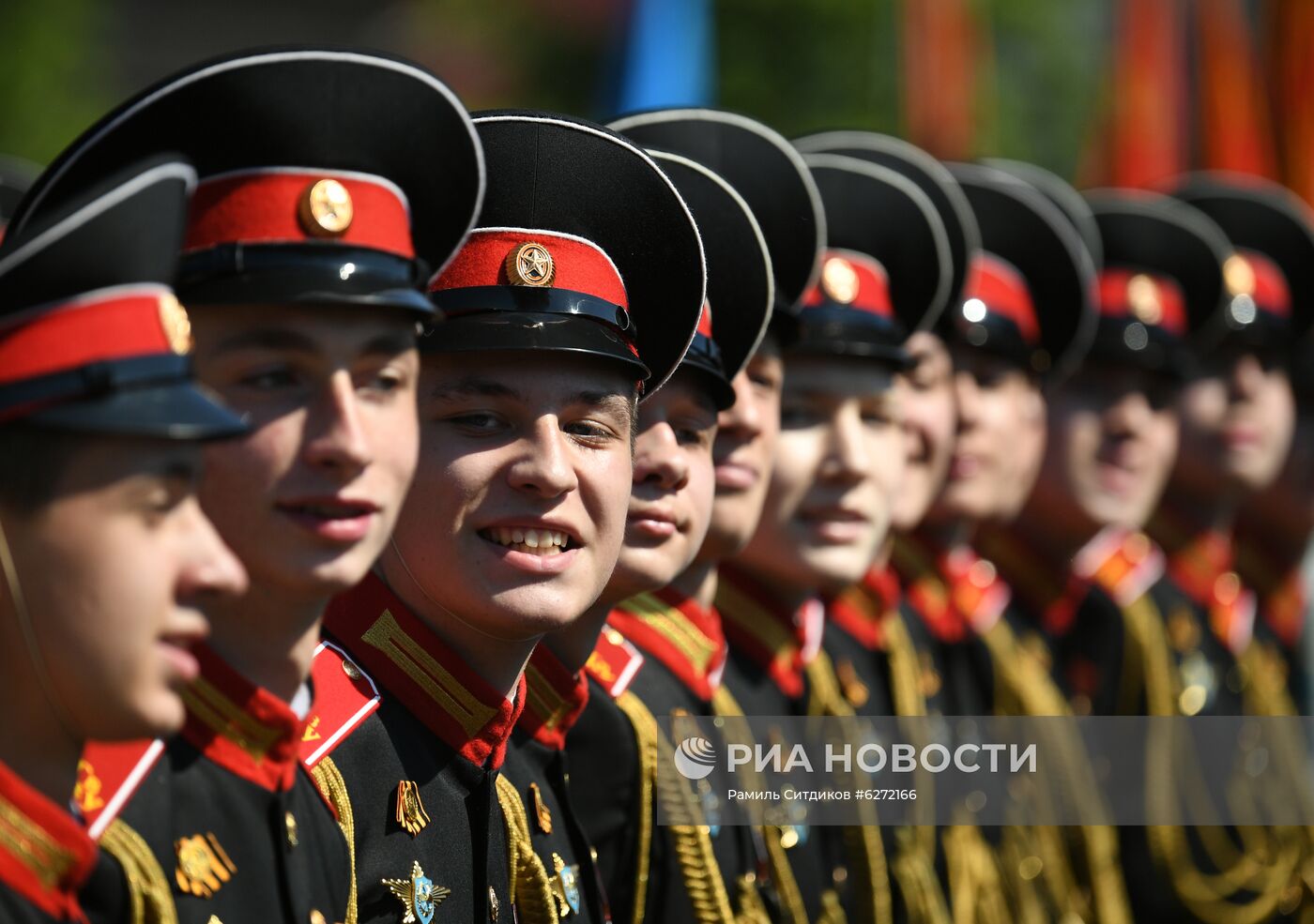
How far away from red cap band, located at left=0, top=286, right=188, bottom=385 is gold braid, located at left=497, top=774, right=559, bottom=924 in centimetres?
167

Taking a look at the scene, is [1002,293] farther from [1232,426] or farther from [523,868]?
[523,868]

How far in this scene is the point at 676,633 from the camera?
537cm

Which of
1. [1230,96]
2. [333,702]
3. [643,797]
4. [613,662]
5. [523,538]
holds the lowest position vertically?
[333,702]

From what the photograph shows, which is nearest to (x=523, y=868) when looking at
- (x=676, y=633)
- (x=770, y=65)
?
(x=676, y=633)

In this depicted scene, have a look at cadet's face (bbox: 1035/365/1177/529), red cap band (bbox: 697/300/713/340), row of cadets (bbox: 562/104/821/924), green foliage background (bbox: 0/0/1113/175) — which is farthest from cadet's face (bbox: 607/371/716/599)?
green foliage background (bbox: 0/0/1113/175)

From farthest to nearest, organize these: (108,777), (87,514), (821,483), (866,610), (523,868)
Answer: (866,610)
(821,483)
(523,868)
(108,777)
(87,514)

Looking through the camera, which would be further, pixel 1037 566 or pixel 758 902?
pixel 1037 566

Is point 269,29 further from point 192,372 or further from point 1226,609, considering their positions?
point 192,372

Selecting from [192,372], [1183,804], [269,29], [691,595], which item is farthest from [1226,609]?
[269,29]

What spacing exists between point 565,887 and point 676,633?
3.66ft

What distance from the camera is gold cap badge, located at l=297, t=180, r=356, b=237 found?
10.9 ft

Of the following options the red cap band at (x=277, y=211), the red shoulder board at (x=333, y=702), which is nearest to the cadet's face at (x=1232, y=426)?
the red shoulder board at (x=333, y=702)

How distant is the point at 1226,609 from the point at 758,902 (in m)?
4.58

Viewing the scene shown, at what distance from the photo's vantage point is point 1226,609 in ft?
30.1
